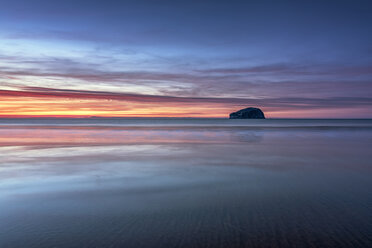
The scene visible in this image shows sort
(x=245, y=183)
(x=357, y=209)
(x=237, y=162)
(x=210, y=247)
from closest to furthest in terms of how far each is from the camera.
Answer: (x=210, y=247)
(x=357, y=209)
(x=245, y=183)
(x=237, y=162)

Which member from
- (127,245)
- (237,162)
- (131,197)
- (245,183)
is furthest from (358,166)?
(127,245)

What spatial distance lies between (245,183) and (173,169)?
3027mm

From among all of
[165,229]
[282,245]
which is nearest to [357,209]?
[282,245]

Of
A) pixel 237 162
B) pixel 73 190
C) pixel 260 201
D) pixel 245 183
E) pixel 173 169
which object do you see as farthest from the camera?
pixel 237 162

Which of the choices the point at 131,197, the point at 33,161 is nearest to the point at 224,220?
the point at 131,197

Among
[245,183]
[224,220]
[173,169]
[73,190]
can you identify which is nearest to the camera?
[224,220]

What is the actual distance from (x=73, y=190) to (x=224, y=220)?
4188 millimetres

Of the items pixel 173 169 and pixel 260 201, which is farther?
pixel 173 169

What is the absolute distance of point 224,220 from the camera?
4.71 metres

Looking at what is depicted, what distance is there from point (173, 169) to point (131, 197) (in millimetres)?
3597

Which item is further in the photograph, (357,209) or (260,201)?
(260,201)

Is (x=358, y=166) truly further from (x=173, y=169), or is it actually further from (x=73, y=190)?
(x=73, y=190)

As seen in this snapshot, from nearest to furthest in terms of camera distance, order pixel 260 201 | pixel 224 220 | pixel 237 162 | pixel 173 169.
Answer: pixel 224 220
pixel 260 201
pixel 173 169
pixel 237 162

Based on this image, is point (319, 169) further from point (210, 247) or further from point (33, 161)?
point (33, 161)
